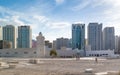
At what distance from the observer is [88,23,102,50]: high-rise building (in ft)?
468

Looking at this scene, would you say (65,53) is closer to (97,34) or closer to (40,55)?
(40,55)

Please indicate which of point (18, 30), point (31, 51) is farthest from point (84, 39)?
point (31, 51)

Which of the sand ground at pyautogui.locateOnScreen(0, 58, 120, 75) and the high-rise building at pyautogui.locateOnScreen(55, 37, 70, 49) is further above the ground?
the high-rise building at pyautogui.locateOnScreen(55, 37, 70, 49)

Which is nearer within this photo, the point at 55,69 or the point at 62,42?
the point at 55,69

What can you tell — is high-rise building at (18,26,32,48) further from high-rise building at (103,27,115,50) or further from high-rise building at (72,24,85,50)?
high-rise building at (103,27,115,50)

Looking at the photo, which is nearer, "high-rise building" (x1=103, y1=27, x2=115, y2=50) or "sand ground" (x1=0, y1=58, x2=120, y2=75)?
"sand ground" (x1=0, y1=58, x2=120, y2=75)

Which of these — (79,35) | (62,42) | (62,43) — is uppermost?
(79,35)

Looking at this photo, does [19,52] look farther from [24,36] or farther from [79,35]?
[79,35]

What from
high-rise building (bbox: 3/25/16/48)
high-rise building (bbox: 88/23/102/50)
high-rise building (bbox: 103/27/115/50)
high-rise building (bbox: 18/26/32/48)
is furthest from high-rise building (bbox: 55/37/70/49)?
high-rise building (bbox: 3/25/16/48)

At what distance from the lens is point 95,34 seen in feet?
470

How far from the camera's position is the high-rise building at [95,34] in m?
143

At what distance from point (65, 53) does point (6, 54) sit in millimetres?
25700

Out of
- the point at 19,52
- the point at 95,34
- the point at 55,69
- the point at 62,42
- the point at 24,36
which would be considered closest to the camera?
the point at 55,69

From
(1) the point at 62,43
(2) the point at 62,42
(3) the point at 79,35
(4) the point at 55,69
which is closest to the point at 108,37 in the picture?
(3) the point at 79,35
